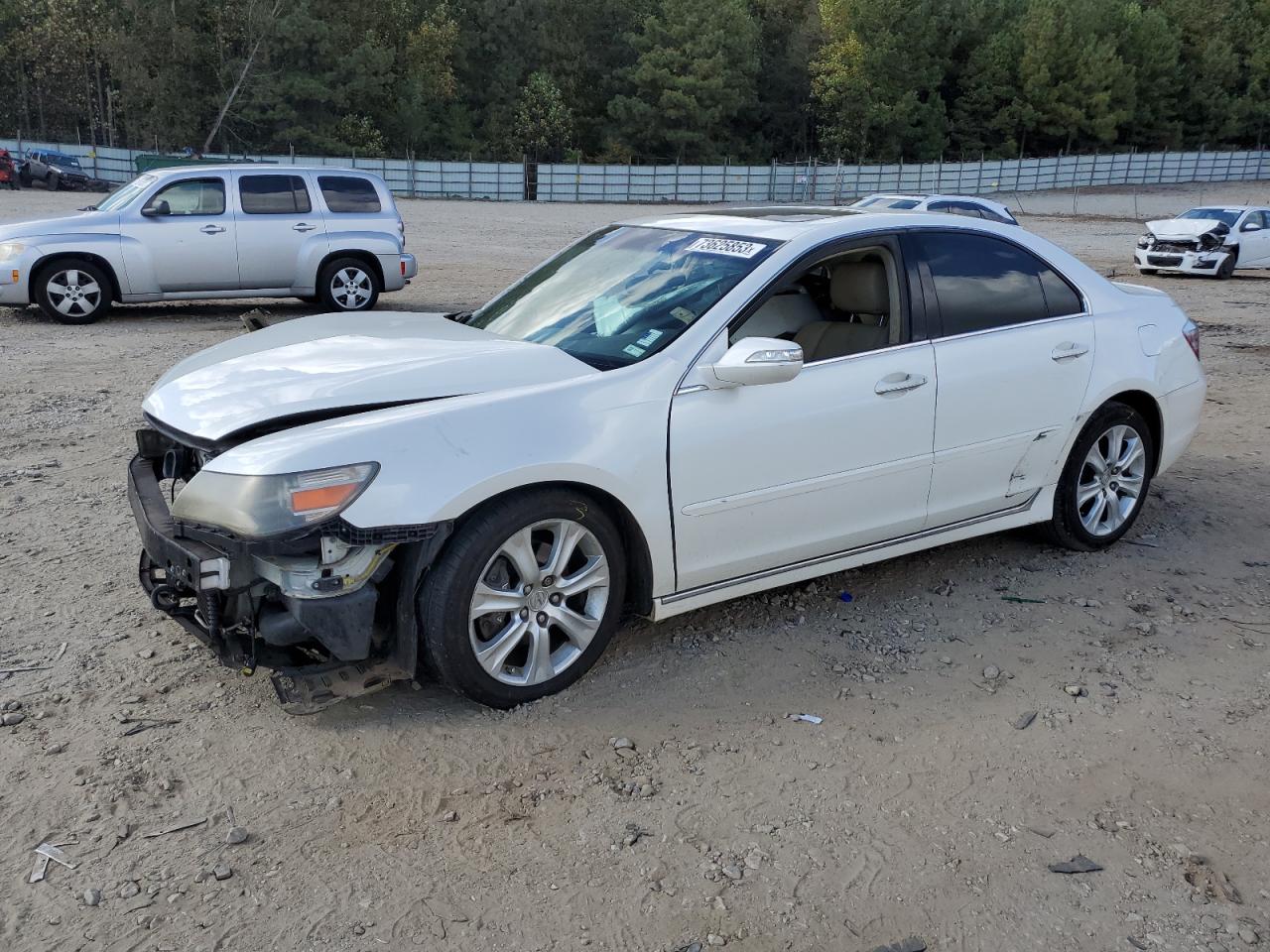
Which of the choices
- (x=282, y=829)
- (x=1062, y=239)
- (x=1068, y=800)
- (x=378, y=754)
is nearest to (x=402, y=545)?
(x=378, y=754)

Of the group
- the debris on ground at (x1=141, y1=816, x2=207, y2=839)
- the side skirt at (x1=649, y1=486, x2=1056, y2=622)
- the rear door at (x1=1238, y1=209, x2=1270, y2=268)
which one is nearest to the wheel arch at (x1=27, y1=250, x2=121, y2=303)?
the side skirt at (x1=649, y1=486, x2=1056, y2=622)

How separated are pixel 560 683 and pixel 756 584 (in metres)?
0.85

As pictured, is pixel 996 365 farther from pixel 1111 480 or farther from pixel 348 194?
pixel 348 194

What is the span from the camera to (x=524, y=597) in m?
3.76

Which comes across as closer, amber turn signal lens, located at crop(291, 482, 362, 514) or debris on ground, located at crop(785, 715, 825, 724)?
amber turn signal lens, located at crop(291, 482, 362, 514)

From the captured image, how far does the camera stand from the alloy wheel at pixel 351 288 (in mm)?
13172

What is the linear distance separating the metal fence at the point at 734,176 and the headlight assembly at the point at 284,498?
40613mm

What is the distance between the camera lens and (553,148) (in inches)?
2756

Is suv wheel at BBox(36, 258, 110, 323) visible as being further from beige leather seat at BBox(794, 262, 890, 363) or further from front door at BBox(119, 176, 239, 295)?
beige leather seat at BBox(794, 262, 890, 363)

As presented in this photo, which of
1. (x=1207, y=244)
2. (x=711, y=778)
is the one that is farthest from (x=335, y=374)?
(x=1207, y=244)

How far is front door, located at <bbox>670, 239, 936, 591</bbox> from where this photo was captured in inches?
158

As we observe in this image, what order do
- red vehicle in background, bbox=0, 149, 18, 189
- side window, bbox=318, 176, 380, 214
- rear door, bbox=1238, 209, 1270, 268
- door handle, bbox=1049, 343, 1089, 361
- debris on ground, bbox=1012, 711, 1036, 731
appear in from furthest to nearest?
red vehicle in background, bbox=0, 149, 18, 189 < rear door, bbox=1238, 209, 1270, 268 < side window, bbox=318, 176, 380, 214 < door handle, bbox=1049, 343, 1089, 361 < debris on ground, bbox=1012, 711, 1036, 731

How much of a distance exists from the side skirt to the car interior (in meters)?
0.80

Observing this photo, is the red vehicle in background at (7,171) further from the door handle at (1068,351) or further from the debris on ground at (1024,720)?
the debris on ground at (1024,720)
